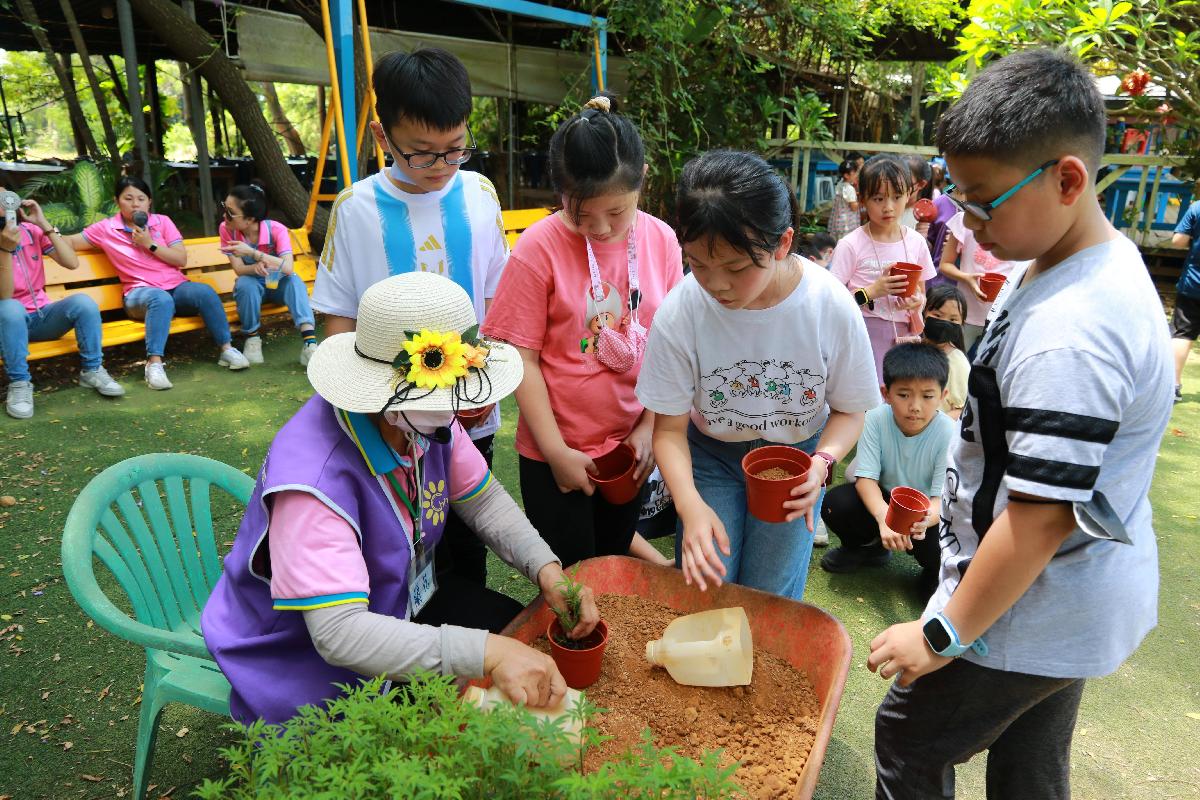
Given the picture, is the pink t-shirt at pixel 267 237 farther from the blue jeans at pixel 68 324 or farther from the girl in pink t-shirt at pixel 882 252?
the girl in pink t-shirt at pixel 882 252

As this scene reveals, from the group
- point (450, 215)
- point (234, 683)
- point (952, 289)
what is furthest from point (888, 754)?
point (952, 289)

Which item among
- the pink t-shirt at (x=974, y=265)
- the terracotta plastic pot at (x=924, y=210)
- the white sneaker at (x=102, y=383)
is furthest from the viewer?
the white sneaker at (x=102, y=383)

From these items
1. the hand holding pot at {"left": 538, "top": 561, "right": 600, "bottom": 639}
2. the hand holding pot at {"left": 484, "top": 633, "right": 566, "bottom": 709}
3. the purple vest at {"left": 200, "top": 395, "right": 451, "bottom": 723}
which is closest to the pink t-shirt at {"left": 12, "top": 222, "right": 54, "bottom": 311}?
the purple vest at {"left": 200, "top": 395, "right": 451, "bottom": 723}

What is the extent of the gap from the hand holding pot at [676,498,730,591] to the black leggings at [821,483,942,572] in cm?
167

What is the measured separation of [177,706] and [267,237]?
4363 millimetres

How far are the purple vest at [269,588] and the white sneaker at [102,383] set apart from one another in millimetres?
3953

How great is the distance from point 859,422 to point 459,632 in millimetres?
1080

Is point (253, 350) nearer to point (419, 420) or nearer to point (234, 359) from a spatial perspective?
point (234, 359)

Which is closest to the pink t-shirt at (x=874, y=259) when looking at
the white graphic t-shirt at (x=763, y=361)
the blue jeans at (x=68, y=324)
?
the white graphic t-shirt at (x=763, y=361)

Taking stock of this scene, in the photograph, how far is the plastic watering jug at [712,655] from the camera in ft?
5.39

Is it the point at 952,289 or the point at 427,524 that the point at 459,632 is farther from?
the point at 952,289

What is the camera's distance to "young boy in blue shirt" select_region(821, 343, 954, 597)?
122 inches

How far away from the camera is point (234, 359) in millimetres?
5672

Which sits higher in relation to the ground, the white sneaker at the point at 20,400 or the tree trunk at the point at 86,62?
the tree trunk at the point at 86,62
